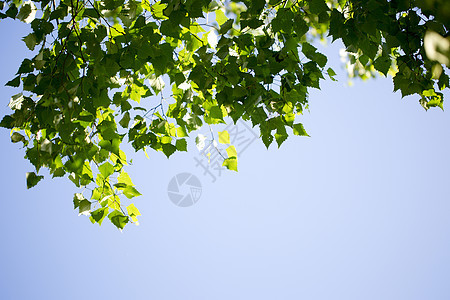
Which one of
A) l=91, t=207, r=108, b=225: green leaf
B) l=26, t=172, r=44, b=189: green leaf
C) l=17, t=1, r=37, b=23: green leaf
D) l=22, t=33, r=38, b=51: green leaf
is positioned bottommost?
l=91, t=207, r=108, b=225: green leaf

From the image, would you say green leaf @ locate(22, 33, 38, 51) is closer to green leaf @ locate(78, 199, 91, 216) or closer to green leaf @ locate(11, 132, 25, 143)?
green leaf @ locate(11, 132, 25, 143)

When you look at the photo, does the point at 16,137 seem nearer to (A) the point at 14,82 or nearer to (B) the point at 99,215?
(A) the point at 14,82

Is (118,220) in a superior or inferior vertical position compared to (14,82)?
inferior

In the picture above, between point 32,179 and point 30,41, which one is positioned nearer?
point 30,41

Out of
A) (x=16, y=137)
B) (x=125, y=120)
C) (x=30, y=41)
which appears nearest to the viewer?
(x=30, y=41)

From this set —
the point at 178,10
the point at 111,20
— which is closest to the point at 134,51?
the point at 178,10

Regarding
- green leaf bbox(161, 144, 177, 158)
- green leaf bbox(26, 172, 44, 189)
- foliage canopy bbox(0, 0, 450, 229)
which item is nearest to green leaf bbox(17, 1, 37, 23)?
foliage canopy bbox(0, 0, 450, 229)

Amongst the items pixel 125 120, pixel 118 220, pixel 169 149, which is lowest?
pixel 118 220

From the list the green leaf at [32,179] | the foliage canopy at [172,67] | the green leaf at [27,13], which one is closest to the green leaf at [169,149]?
the foliage canopy at [172,67]

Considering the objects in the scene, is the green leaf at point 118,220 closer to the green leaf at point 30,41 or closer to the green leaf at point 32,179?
the green leaf at point 32,179

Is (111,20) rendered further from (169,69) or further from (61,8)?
(61,8)

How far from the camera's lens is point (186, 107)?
98.8 inches


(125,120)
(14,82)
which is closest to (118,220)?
(125,120)

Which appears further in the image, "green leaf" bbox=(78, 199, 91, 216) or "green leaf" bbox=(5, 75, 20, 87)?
"green leaf" bbox=(78, 199, 91, 216)
